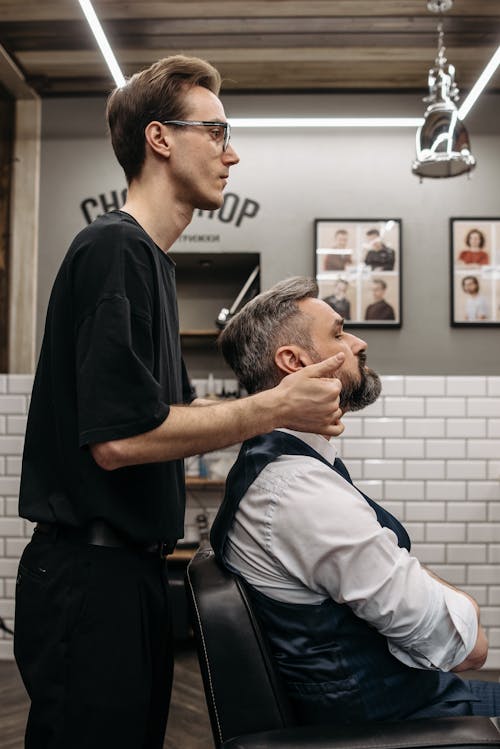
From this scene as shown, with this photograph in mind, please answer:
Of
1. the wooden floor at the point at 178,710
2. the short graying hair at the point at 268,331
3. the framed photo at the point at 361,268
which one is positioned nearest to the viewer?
the short graying hair at the point at 268,331

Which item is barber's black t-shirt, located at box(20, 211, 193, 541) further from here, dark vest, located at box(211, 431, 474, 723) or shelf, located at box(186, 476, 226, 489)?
shelf, located at box(186, 476, 226, 489)

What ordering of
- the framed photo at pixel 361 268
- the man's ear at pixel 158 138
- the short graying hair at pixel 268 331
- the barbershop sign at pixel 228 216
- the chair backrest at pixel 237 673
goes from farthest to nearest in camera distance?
1. the barbershop sign at pixel 228 216
2. the framed photo at pixel 361 268
3. the short graying hair at pixel 268 331
4. the man's ear at pixel 158 138
5. the chair backrest at pixel 237 673

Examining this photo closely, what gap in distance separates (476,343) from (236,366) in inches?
136

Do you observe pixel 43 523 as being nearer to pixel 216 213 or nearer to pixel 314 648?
pixel 314 648

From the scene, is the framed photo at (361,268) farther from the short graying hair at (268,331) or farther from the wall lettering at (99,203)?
the short graying hair at (268,331)

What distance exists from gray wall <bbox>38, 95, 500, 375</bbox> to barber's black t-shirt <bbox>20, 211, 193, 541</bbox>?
343 centimetres

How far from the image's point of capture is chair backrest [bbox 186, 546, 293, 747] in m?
1.27

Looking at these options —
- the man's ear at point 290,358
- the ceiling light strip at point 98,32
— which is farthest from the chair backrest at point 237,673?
the ceiling light strip at point 98,32

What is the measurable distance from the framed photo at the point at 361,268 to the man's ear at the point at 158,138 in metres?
3.26

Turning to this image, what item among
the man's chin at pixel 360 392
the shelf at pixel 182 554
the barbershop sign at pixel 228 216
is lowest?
the shelf at pixel 182 554

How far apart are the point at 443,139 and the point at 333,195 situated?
1467mm

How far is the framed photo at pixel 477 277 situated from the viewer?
473 centimetres

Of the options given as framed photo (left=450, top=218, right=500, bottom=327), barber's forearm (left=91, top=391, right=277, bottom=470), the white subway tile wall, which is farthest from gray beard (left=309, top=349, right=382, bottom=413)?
framed photo (left=450, top=218, right=500, bottom=327)

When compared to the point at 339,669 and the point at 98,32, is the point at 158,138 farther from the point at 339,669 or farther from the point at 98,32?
the point at 98,32
